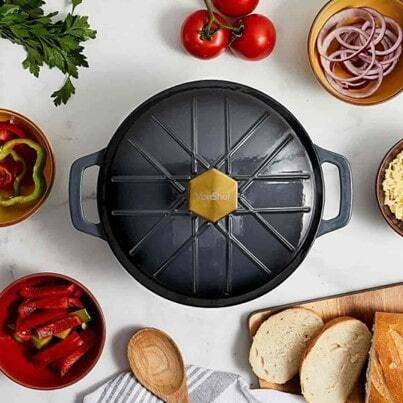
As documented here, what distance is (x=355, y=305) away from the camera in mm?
1794

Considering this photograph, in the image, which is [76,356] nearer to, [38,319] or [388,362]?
[38,319]

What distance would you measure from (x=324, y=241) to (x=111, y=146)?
0.51 m

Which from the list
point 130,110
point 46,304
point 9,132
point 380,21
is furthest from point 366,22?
point 46,304

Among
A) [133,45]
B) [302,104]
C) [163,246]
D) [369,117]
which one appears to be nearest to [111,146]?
[163,246]

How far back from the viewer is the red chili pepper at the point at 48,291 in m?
1.72

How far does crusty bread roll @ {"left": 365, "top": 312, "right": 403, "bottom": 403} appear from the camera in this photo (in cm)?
172

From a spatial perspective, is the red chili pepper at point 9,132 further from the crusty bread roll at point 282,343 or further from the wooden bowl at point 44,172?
the crusty bread roll at point 282,343

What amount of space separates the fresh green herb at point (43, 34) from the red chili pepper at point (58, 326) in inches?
18.5

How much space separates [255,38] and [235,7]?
76 millimetres

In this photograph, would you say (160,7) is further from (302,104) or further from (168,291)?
(168,291)

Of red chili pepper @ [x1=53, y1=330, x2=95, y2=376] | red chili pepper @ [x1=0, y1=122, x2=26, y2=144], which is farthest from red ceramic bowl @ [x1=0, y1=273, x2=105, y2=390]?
red chili pepper @ [x1=0, y1=122, x2=26, y2=144]

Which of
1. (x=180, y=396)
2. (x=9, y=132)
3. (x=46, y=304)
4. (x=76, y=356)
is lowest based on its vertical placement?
(x=180, y=396)

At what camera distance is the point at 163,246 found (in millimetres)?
1523

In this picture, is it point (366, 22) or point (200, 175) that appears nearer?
point (200, 175)
